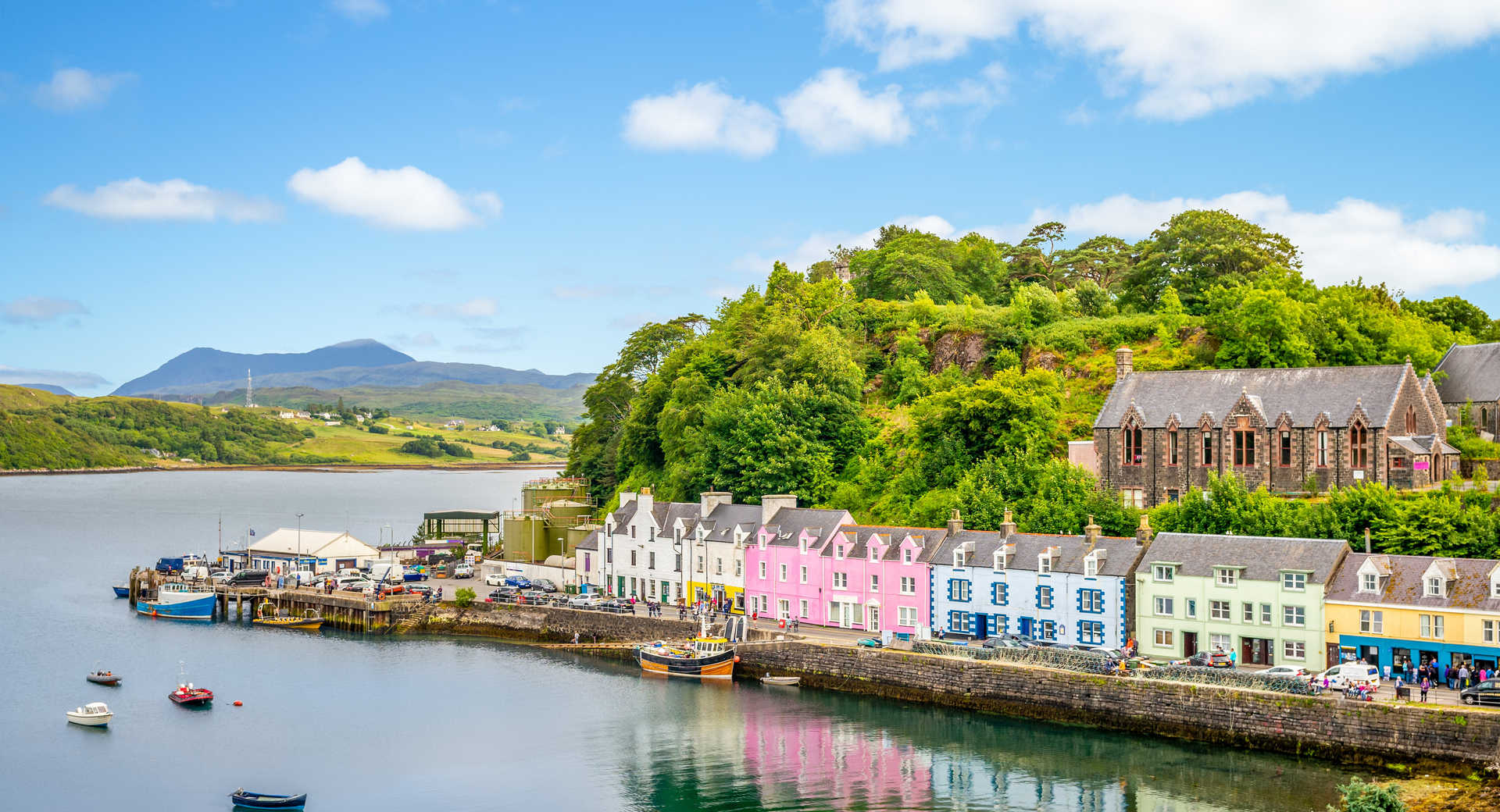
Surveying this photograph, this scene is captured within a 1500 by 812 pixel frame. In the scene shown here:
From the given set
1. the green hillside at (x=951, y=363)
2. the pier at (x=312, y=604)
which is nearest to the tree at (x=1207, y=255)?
the green hillside at (x=951, y=363)

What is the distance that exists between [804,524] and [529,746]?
23.2m

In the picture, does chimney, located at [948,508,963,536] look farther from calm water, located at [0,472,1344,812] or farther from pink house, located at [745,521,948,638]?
calm water, located at [0,472,1344,812]

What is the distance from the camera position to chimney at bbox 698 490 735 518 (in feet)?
242

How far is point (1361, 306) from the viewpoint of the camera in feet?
233

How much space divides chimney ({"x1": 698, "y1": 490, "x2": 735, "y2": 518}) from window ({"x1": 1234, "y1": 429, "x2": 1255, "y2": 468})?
28.4 metres

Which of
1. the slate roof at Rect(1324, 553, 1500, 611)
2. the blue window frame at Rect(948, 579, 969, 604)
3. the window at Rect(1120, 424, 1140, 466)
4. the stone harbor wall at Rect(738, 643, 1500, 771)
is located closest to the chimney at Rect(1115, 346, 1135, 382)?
the window at Rect(1120, 424, 1140, 466)

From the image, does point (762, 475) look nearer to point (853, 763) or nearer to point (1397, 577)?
point (853, 763)

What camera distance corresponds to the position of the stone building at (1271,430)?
59.0 m

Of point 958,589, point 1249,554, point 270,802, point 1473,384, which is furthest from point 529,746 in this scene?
point 1473,384

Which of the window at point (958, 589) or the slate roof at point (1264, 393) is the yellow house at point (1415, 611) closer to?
the slate roof at point (1264, 393)

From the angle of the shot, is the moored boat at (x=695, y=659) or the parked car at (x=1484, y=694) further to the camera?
the moored boat at (x=695, y=659)

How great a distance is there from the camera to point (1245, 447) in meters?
62.9

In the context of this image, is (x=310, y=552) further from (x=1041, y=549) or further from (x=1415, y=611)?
(x=1415, y=611)

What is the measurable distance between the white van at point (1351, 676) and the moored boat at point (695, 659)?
87.3 ft
